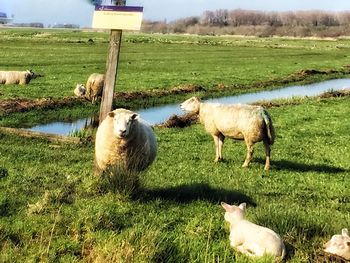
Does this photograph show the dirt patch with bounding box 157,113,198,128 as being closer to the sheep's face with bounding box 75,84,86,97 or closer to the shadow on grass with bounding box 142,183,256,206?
the sheep's face with bounding box 75,84,86,97

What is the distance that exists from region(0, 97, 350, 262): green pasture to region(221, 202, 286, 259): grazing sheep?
0.52ft

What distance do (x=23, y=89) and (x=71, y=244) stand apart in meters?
25.0

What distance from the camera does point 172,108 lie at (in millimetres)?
29469

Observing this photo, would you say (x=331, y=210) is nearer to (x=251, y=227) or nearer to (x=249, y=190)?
(x=249, y=190)

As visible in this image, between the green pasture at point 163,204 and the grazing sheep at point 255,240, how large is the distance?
159 millimetres

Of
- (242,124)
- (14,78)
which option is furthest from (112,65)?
(14,78)

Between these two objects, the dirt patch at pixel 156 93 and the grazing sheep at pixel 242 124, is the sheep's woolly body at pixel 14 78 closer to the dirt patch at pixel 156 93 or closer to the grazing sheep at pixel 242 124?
the dirt patch at pixel 156 93

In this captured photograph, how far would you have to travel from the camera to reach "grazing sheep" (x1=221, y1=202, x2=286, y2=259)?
22.0 ft

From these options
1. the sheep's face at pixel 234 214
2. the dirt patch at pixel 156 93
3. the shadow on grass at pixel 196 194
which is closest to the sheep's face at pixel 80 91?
the dirt patch at pixel 156 93

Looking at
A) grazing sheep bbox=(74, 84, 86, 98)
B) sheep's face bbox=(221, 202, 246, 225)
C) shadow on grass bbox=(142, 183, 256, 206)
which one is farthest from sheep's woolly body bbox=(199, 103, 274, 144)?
grazing sheep bbox=(74, 84, 86, 98)

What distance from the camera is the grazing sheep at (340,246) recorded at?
6.71 metres

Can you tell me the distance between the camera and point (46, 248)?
693cm

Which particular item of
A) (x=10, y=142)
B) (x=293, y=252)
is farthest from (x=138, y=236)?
(x=10, y=142)

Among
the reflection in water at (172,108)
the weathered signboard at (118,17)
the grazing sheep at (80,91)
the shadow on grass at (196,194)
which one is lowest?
the reflection in water at (172,108)
